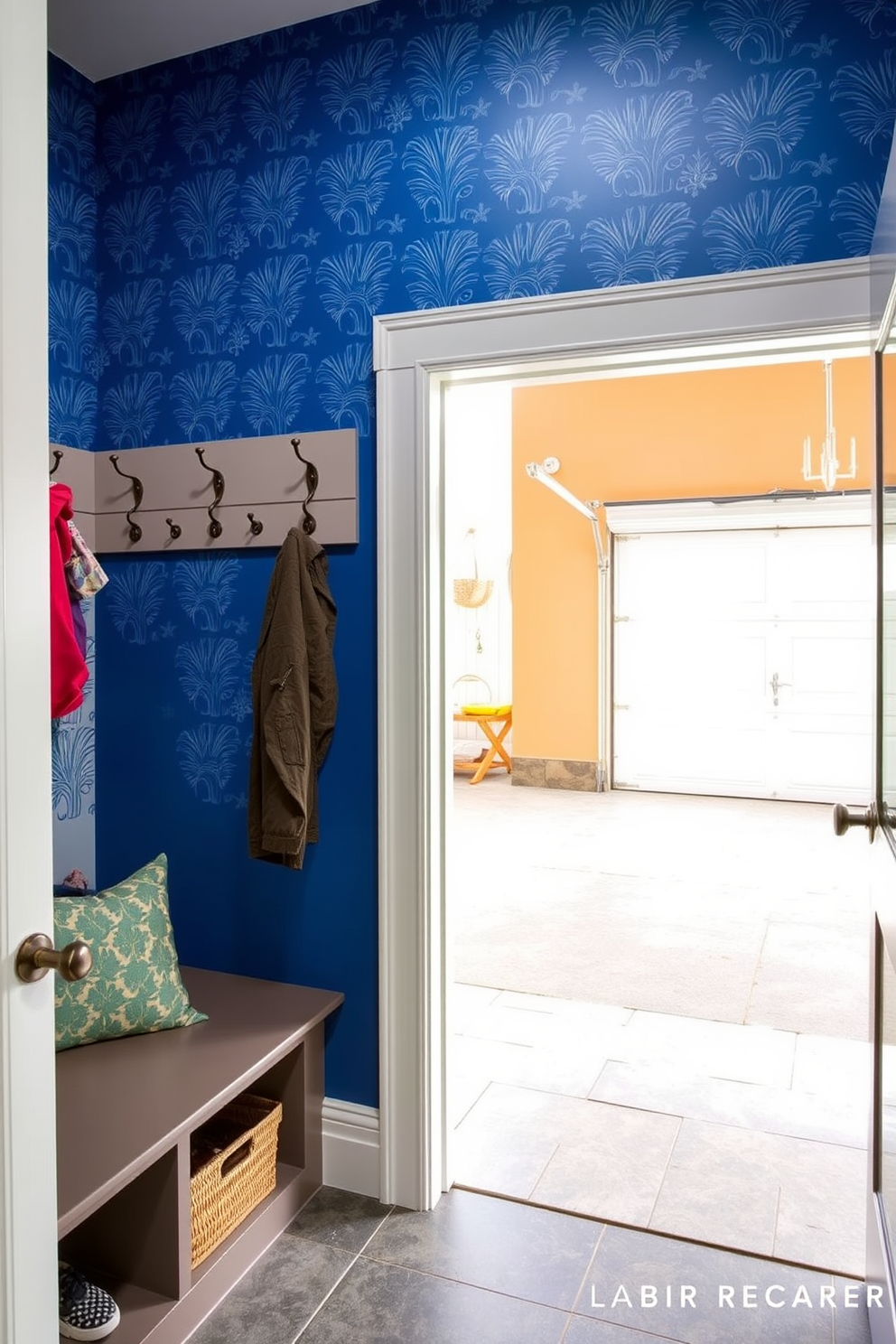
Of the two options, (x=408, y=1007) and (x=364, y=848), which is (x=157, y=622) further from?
(x=408, y=1007)

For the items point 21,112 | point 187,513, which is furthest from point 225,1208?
point 21,112

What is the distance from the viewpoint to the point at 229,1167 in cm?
195

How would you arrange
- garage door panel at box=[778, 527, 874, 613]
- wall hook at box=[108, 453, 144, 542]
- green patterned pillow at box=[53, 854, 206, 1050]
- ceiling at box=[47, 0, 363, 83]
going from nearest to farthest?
green patterned pillow at box=[53, 854, 206, 1050] < ceiling at box=[47, 0, 363, 83] < wall hook at box=[108, 453, 144, 542] < garage door panel at box=[778, 527, 874, 613]

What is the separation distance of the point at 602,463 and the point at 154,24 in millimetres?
5603

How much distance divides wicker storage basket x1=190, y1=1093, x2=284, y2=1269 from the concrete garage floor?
1.57 feet

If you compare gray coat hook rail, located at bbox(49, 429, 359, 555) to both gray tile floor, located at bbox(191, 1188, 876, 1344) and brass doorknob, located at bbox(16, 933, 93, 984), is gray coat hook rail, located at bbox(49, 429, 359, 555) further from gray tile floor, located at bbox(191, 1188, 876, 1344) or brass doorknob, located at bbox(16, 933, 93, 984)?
gray tile floor, located at bbox(191, 1188, 876, 1344)

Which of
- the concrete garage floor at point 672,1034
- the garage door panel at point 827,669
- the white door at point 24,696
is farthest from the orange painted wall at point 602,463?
the white door at point 24,696

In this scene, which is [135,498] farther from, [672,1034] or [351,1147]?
[672,1034]

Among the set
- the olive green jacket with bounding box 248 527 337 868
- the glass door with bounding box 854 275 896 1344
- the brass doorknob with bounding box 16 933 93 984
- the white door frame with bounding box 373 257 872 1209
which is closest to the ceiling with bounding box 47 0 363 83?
the white door frame with bounding box 373 257 872 1209

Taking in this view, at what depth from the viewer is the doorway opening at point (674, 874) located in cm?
240

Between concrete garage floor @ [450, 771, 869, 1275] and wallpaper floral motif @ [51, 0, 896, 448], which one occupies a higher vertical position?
wallpaper floral motif @ [51, 0, 896, 448]

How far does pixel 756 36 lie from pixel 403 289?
2.81 feet

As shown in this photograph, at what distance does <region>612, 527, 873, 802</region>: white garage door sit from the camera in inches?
274

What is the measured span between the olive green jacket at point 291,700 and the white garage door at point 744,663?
5.54 m
